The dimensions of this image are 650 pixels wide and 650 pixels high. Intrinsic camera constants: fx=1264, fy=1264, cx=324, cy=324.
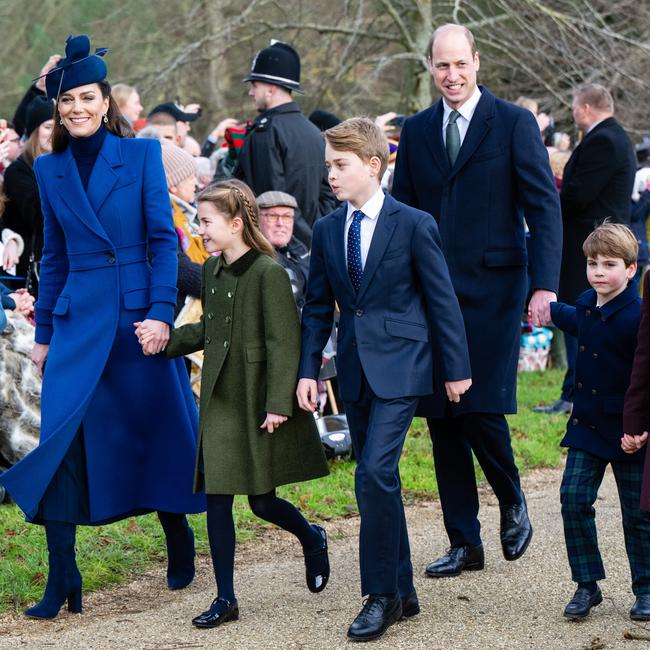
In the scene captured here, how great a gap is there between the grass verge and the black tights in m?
0.84

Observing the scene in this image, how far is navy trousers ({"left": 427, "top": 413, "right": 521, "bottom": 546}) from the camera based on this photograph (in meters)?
5.12

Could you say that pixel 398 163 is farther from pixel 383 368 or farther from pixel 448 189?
pixel 383 368

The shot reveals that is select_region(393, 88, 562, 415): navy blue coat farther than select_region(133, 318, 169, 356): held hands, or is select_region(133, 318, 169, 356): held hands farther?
select_region(393, 88, 562, 415): navy blue coat

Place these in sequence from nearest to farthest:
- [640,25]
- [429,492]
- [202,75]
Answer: [429,492], [640,25], [202,75]

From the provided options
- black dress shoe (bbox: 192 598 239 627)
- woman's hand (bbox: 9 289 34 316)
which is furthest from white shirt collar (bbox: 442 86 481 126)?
woman's hand (bbox: 9 289 34 316)

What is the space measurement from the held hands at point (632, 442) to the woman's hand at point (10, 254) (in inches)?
158

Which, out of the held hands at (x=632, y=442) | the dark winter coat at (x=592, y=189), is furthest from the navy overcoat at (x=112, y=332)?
the dark winter coat at (x=592, y=189)

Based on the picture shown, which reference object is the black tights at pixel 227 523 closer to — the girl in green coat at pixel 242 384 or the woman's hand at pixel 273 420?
the girl in green coat at pixel 242 384

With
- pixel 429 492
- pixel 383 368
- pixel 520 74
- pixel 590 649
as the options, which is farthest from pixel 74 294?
pixel 520 74

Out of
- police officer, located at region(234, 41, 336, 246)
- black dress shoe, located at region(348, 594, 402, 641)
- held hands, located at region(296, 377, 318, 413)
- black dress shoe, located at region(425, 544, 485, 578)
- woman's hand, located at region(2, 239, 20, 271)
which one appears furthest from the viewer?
police officer, located at region(234, 41, 336, 246)

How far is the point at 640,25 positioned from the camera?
1488 cm

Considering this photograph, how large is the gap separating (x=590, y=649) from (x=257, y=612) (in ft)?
4.17

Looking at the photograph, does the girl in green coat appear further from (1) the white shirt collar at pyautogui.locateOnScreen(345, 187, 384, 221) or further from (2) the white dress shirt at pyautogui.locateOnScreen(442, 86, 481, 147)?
(2) the white dress shirt at pyautogui.locateOnScreen(442, 86, 481, 147)

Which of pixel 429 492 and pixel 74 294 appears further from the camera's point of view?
pixel 429 492
